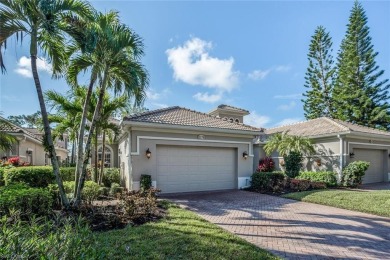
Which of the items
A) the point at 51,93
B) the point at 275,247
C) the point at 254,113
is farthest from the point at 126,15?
the point at 254,113

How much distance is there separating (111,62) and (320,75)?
29790 millimetres

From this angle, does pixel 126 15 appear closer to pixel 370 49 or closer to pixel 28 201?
pixel 28 201

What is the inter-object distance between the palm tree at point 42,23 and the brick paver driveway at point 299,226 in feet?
16.6

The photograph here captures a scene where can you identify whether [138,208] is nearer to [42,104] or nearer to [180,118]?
[42,104]

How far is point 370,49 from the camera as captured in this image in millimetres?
28250

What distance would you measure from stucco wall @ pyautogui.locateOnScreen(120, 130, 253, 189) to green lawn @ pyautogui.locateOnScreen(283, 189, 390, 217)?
3515 mm

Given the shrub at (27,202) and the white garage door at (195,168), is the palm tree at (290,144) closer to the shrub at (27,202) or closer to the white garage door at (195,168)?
the white garage door at (195,168)

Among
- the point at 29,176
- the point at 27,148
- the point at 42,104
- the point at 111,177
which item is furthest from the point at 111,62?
the point at 27,148

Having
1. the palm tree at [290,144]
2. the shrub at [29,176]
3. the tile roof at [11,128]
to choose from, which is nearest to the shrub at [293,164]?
the palm tree at [290,144]

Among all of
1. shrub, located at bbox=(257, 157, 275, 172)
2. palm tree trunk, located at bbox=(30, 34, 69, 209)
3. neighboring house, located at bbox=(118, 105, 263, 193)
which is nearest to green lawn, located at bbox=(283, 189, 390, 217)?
neighboring house, located at bbox=(118, 105, 263, 193)

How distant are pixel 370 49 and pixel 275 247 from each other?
31.6 m

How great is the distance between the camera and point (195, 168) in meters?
12.8

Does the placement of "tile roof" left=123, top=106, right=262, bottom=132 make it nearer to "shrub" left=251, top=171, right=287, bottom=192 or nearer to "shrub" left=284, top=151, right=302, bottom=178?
"shrub" left=251, top=171, right=287, bottom=192

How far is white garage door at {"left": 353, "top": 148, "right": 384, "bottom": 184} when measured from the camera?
54.3 feet
